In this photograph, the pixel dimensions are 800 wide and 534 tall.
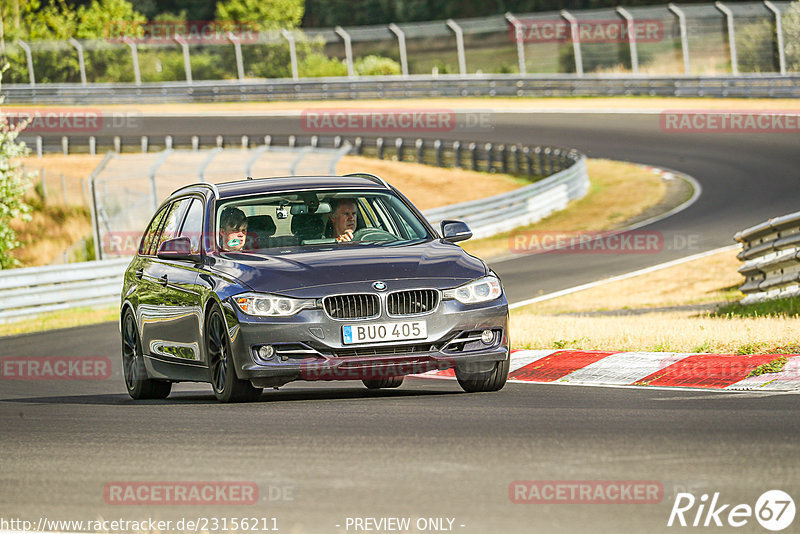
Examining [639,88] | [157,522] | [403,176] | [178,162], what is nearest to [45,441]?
[157,522]

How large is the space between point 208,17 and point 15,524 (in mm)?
100729

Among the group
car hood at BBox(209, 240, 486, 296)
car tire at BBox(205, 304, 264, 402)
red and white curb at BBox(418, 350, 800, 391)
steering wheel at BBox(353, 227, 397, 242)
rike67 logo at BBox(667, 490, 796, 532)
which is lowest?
red and white curb at BBox(418, 350, 800, 391)

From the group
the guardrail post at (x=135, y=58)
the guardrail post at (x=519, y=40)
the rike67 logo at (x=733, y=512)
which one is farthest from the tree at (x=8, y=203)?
the guardrail post at (x=135, y=58)

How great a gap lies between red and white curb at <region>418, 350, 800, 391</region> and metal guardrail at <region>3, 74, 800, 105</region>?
35479mm

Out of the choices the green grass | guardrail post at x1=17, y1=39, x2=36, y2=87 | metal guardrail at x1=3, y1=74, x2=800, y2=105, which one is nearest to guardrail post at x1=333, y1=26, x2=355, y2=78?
metal guardrail at x1=3, y1=74, x2=800, y2=105

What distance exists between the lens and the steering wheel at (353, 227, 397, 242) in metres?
9.57

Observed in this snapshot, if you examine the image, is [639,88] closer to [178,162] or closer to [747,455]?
[178,162]

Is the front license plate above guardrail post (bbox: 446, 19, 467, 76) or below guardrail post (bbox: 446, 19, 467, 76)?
above

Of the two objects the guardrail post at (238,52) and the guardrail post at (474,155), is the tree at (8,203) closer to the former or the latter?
the guardrail post at (474,155)

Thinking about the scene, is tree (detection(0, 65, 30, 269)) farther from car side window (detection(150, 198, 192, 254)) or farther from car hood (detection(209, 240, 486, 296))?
car hood (detection(209, 240, 486, 296))

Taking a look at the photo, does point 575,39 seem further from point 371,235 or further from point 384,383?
point 371,235

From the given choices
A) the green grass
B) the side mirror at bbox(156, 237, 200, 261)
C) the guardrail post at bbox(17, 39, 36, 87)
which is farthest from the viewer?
the guardrail post at bbox(17, 39, 36, 87)

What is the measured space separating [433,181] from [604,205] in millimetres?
9227

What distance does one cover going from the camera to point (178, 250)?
9406 millimetres
